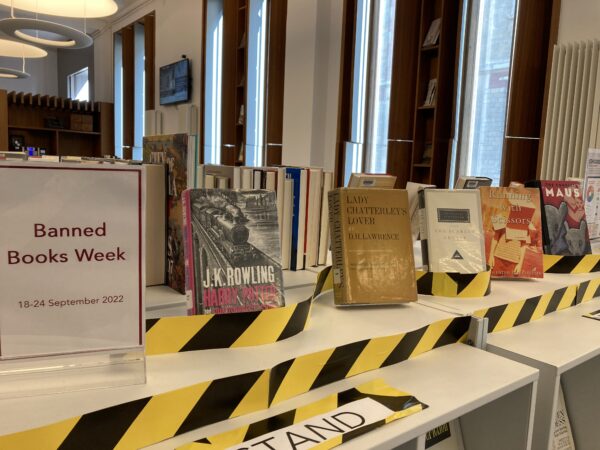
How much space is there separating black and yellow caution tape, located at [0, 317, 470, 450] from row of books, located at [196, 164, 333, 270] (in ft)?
2.28

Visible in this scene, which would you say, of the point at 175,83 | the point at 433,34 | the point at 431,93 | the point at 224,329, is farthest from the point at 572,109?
the point at 175,83

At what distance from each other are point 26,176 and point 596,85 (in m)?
3.70

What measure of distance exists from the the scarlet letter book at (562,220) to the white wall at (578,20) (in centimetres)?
216

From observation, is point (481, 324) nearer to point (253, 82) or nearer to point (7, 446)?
point (7, 446)

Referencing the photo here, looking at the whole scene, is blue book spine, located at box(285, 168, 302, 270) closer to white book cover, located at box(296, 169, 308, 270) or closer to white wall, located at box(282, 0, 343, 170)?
white book cover, located at box(296, 169, 308, 270)

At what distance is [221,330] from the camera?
98cm

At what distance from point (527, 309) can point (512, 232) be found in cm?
37

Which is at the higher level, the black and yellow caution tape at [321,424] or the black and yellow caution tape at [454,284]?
the black and yellow caution tape at [454,284]

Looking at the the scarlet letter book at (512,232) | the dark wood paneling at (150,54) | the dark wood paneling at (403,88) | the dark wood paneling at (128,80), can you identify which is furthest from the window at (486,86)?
the dark wood paneling at (128,80)

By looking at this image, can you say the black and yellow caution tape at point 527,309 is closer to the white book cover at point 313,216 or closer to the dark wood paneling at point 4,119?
the white book cover at point 313,216

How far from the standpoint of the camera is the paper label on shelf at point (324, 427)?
0.70 metres

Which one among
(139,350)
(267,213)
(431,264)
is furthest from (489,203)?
(139,350)

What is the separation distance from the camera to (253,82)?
646 centimetres

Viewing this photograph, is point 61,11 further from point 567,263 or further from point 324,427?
point 324,427
